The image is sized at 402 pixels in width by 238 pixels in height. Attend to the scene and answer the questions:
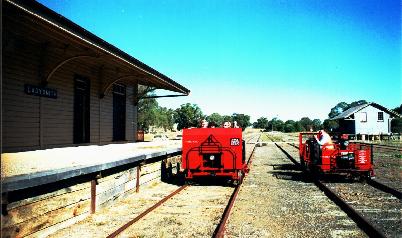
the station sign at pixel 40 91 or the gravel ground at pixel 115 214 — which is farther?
the station sign at pixel 40 91

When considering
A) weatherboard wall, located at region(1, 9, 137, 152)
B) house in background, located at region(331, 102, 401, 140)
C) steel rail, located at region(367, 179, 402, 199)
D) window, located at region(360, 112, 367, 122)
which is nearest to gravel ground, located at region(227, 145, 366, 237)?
steel rail, located at region(367, 179, 402, 199)

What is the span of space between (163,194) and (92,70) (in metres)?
7.26

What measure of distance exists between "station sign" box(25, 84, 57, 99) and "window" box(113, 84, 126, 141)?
5.48 metres

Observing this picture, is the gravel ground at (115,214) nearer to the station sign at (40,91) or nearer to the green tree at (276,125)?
the station sign at (40,91)

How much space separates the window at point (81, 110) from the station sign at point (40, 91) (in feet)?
5.26

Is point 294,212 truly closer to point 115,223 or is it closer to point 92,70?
point 115,223

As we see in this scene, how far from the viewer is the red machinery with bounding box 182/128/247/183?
11195 millimetres

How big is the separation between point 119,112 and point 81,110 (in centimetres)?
415

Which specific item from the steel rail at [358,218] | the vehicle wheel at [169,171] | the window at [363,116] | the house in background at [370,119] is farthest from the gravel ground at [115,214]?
the window at [363,116]

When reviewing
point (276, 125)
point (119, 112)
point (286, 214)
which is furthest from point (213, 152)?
point (276, 125)

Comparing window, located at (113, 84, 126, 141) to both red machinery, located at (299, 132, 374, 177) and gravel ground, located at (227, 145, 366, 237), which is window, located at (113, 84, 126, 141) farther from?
red machinery, located at (299, 132, 374, 177)

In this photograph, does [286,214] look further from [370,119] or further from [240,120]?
[240,120]

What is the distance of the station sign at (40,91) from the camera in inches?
436

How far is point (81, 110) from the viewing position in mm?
14367
